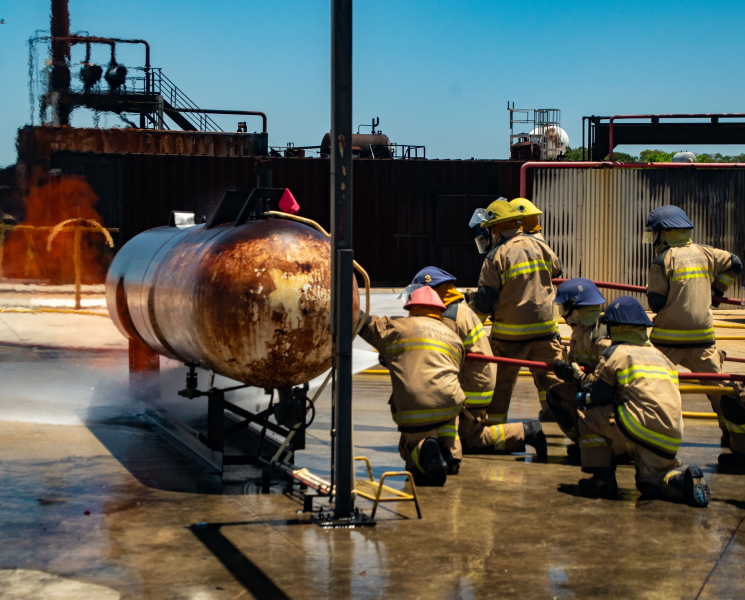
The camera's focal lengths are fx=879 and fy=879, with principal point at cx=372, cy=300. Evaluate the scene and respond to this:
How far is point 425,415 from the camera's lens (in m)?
5.67

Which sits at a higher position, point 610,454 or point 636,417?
point 636,417

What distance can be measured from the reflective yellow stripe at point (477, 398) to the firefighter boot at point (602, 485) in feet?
3.84

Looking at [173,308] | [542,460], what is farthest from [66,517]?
[542,460]

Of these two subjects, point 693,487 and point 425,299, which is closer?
point 693,487

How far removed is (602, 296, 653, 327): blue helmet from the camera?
5418mm

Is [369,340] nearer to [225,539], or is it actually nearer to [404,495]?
[404,495]

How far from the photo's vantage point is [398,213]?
2112cm

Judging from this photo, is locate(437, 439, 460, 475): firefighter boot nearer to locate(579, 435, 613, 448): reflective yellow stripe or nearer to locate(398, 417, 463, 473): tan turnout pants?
locate(398, 417, 463, 473): tan turnout pants

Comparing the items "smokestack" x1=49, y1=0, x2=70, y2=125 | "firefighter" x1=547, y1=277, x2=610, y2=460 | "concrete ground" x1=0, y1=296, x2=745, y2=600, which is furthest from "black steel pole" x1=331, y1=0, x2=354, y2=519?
"smokestack" x1=49, y1=0, x2=70, y2=125

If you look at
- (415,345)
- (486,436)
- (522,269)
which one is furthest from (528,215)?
(415,345)

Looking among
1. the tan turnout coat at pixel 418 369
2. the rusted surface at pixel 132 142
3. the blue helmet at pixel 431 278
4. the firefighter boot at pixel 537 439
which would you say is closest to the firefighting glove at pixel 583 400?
the tan turnout coat at pixel 418 369

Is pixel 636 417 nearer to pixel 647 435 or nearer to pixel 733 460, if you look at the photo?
pixel 647 435

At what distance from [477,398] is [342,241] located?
220 centimetres

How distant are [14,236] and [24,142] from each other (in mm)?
Answer: 2847
